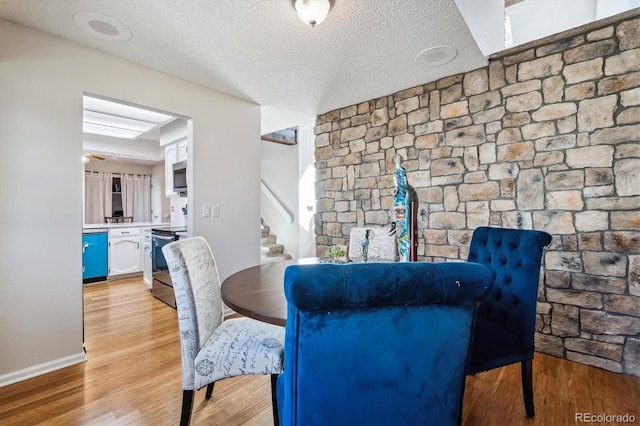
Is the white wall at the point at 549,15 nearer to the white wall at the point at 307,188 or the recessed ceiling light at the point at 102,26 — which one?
the white wall at the point at 307,188

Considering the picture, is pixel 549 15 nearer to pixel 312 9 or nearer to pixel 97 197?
pixel 312 9

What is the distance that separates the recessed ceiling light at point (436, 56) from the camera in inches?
90.5

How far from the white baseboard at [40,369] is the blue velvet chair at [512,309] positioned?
261cm

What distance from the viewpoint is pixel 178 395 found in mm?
1772

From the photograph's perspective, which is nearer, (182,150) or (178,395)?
(178,395)

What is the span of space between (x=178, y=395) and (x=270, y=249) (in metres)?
2.89

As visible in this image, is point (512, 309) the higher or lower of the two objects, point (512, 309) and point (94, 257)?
the higher

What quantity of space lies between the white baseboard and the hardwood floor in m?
0.05

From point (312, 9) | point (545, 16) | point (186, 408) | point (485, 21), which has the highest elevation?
point (545, 16)

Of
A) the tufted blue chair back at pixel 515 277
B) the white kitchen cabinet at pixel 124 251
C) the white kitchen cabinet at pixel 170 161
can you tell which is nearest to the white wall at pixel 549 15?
the tufted blue chair back at pixel 515 277

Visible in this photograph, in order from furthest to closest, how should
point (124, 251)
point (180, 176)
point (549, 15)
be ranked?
point (124, 251), point (180, 176), point (549, 15)

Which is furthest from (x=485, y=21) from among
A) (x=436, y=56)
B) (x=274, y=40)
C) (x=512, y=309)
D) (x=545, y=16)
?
(x=512, y=309)

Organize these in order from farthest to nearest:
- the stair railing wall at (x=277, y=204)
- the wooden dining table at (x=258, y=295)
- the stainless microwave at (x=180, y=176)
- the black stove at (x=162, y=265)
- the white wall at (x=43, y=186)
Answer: the stair railing wall at (x=277, y=204) < the stainless microwave at (x=180, y=176) < the black stove at (x=162, y=265) < the white wall at (x=43, y=186) < the wooden dining table at (x=258, y=295)

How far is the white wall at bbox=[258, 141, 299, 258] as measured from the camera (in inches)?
193
